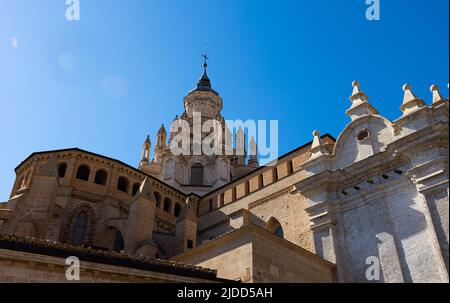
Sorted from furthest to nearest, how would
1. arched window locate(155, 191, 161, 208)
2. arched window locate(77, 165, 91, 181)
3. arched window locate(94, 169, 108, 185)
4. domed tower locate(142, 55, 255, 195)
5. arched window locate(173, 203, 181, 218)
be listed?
domed tower locate(142, 55, 255, 195) → arched window locate(173, 203, 181, 218) → arched window locate(155, 191, 161, 208) → arched window locate(94, 169, 108, 185) → arched window locate(77, 165, 91, 181)

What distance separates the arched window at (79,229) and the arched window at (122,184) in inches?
120

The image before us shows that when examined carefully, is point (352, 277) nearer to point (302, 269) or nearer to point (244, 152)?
point (302, 269)

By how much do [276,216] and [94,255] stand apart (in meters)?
12.5

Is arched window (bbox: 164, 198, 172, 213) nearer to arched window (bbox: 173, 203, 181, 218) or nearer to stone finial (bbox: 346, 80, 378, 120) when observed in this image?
arched window (bbox: 173, 203, 181, 218)

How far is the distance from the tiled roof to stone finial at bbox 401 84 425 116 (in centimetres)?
1092

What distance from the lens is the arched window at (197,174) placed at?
1551 inches

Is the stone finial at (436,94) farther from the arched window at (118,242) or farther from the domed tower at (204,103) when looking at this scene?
the domed tower at (204,103)

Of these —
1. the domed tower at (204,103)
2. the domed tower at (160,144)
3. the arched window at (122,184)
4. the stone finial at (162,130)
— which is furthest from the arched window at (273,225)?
the stone finial at (162,130)

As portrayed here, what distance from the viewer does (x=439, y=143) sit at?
616 inches

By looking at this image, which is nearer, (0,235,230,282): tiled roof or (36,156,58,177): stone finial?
(0,235,230,282): tiled roof

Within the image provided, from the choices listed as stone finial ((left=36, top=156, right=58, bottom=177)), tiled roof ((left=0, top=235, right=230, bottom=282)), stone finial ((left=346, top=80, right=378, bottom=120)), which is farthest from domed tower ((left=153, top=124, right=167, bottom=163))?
tiled roof ((left=0, top=235, right=230, bottom=282))

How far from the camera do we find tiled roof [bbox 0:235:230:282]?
1090cm

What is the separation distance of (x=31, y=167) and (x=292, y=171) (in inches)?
619
